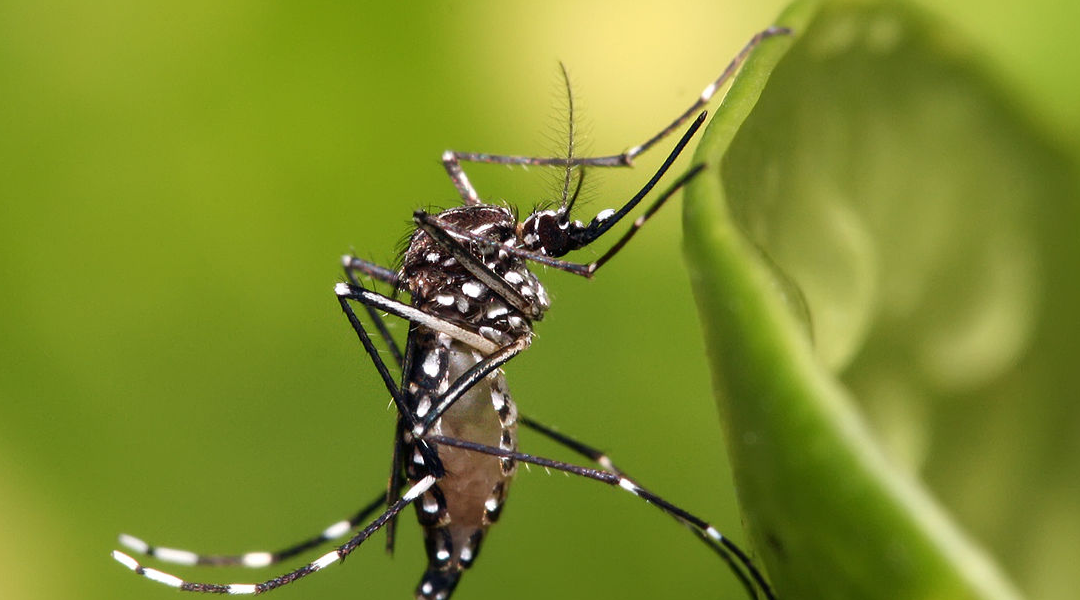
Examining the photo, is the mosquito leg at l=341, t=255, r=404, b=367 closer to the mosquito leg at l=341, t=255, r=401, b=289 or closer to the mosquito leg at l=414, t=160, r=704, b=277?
the mosquito leg at l=341, t=255, r=401, b=289

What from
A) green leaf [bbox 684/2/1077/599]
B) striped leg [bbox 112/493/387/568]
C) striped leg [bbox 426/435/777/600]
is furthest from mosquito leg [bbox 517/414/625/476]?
green leaf [bbox 684/2/1077/599]

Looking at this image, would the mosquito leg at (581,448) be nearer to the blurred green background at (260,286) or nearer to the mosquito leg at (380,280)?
the blurred green background at (260,286)

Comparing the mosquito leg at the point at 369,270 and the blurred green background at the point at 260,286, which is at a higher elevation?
the mosquito leg at the point at 369,270

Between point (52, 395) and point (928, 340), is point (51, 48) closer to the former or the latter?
point (52, 395)

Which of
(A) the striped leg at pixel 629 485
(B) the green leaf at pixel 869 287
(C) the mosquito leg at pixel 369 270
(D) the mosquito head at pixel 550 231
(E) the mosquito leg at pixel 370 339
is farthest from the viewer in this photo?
(D) the mosquito head at pixel 550 231

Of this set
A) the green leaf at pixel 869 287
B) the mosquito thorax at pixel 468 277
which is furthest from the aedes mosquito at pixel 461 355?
the green leaf at pixel 869 287

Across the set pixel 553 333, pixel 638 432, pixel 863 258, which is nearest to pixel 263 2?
pixel 553 333

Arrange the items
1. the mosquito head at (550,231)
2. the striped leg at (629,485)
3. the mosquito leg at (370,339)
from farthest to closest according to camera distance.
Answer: the mosquito head at (550,231), the mosquito leg at (370,339), the striped leg at (629,485)

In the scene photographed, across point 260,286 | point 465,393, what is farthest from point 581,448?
point 260,286
